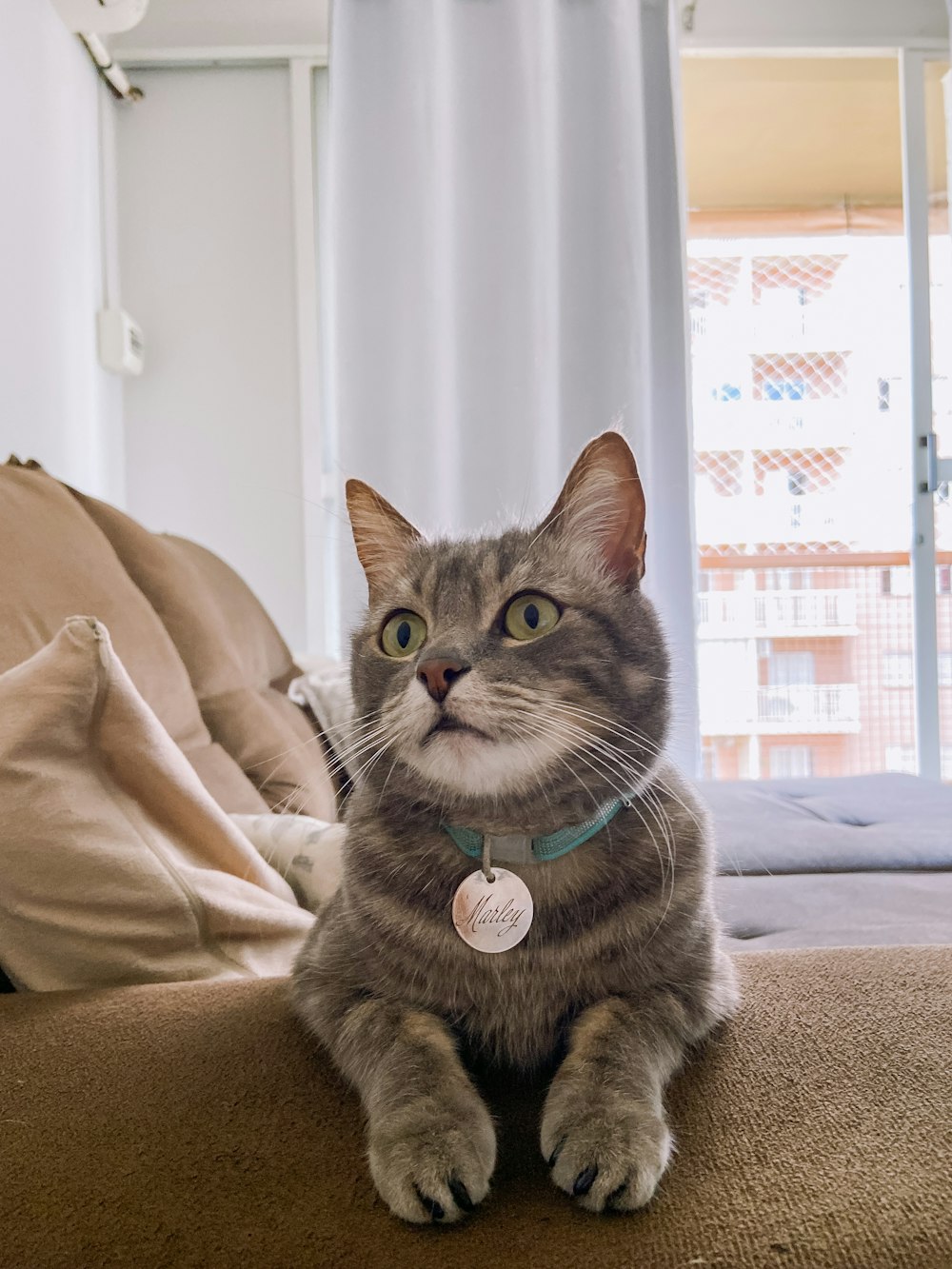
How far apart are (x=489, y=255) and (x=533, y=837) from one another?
2487 millimetres

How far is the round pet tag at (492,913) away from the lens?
73 cm

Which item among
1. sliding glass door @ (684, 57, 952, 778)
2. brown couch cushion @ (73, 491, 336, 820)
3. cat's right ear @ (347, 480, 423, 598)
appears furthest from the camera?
sliding glass door @ (684, 57, 952, 778)

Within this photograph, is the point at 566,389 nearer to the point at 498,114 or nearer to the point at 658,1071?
the point at 498,114

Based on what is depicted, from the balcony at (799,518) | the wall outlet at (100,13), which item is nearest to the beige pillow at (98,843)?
the wall outlet at (100,13)

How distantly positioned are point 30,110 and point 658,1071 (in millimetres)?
2545

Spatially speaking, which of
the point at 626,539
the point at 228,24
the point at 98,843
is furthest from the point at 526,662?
the point at 228,24

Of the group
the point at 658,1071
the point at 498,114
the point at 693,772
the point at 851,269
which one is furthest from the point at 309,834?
the point at 851,269

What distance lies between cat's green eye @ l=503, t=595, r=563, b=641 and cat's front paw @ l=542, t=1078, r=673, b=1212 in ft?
1.16

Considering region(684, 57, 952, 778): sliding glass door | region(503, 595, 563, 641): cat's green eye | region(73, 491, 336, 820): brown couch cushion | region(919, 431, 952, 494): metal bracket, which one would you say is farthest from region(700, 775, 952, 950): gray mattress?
region(684, 57, 952, 778): sliding glass door

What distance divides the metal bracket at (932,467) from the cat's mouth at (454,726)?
2.90m

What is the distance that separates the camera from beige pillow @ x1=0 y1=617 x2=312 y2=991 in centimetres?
79

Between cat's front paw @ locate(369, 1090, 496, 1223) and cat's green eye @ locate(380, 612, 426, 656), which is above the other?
cat's green eye @ locate(380, 612, 426, 656)

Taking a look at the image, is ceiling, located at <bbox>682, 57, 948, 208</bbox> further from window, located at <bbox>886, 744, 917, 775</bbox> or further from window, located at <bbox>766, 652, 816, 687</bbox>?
window, located at <bbox>886, 744, 917, 775</bbox>

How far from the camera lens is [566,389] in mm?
2906
